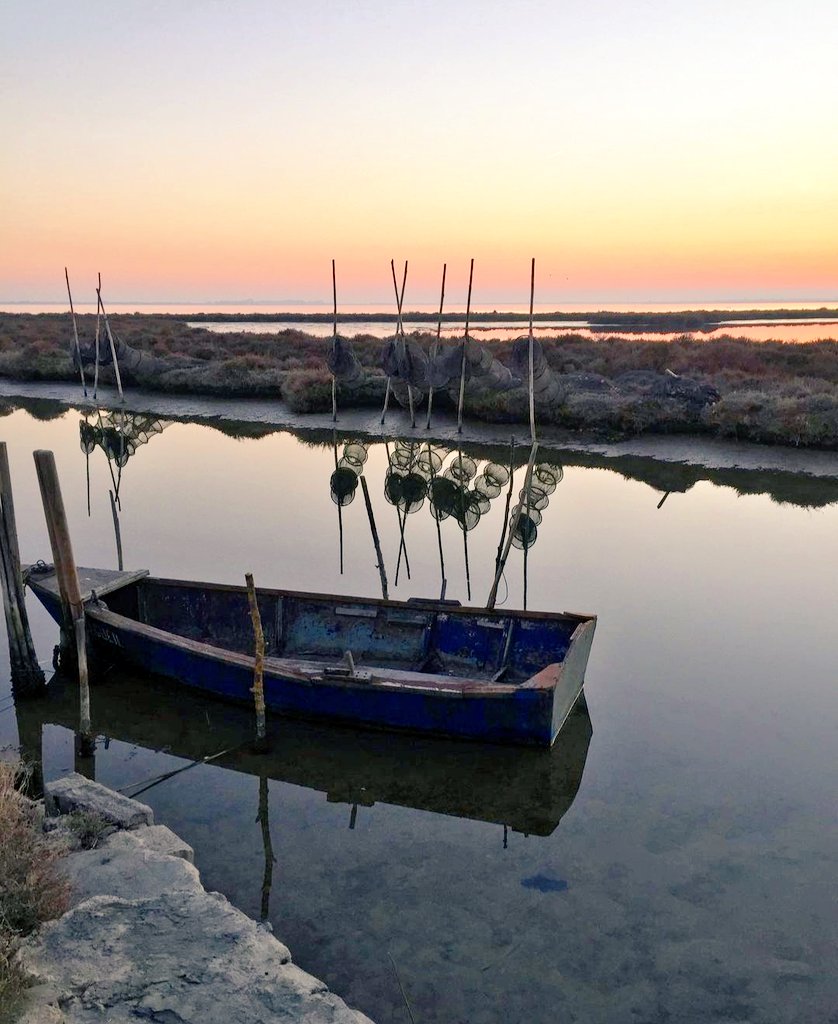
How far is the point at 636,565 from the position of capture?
1437 centimetres

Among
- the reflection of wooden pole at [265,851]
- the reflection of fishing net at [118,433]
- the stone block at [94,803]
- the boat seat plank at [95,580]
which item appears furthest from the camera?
the reflection of fishing net at [118,433]

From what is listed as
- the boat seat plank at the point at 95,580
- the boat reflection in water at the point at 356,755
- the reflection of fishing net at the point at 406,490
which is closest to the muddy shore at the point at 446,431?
the reflection of fishing net at the point at 406,490

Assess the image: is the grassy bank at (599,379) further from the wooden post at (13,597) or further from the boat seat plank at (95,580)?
the wooden post at (13,597)

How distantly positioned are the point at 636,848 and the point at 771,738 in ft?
8.25

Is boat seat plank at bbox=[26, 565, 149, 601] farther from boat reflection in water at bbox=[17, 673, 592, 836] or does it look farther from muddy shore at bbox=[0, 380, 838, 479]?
muddy shore at bbox=[0, 380, 838, 479]

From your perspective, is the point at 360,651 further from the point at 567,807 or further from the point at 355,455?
the point at 355,455

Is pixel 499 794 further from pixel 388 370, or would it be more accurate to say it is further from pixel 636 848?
pixel 388 370

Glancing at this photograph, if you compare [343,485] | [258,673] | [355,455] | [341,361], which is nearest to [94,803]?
[258,673]

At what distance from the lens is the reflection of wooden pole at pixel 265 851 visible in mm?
6250

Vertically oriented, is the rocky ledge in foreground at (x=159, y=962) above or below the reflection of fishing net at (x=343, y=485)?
below

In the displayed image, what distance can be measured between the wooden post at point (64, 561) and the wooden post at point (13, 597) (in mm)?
453

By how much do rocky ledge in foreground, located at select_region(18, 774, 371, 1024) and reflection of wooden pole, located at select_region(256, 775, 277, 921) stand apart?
0.67m

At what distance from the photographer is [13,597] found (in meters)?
9.30

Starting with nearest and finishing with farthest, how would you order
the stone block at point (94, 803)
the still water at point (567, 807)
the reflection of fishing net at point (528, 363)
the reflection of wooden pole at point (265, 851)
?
the still water at point (567, 807) < the reflection of wooden pole at point (265, 851) < the stone block at point (94, 803) < the reflection of fishing net at point (528, 363)
